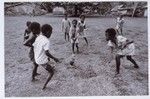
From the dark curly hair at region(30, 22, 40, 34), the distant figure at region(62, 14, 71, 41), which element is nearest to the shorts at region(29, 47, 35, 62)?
the dark curly hair at region(30, 22, 40, 34)

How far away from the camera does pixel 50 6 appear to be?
7.04ft

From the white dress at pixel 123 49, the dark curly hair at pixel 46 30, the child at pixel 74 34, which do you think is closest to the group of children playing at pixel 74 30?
the child at pixel 74 34

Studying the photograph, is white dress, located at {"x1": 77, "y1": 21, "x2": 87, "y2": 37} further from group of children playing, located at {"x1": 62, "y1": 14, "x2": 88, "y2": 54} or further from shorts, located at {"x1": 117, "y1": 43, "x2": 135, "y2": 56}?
shorts, located at {"x1": 117, "y1": 43, "x2": 135, "y2": 56}

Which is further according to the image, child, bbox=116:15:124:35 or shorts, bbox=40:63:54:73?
child, bbox=116:15:124:35

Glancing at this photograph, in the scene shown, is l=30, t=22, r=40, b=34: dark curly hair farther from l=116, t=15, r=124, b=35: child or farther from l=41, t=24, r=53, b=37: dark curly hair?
l=116, t=15, r=124, b=35: child

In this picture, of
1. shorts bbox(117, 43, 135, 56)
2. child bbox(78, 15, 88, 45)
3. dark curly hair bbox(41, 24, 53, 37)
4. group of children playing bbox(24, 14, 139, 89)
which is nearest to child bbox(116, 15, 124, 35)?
group of children playing bbox(24, 14, 139, 89)

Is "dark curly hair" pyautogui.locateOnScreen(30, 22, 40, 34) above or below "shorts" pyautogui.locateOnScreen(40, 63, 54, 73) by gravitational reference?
above

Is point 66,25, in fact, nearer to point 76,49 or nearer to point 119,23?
point 76,49

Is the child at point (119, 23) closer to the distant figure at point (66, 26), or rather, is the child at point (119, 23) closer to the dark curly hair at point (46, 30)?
the distant figure at point (66, 26)

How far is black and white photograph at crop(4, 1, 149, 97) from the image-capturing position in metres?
2.07

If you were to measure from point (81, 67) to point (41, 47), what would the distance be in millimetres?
318

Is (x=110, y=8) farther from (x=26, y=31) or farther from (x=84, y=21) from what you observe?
(x=26, y=31)

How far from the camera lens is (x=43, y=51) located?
203 cm

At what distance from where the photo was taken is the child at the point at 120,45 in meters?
2.12
